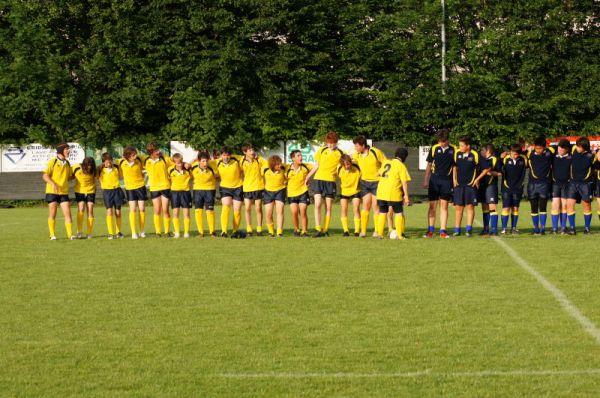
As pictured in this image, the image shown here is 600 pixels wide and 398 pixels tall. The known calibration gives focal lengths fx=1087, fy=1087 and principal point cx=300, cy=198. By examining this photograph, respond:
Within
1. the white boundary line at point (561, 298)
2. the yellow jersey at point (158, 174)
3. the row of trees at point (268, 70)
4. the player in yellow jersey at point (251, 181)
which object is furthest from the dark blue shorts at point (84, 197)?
the row of trees at point (268, 70)

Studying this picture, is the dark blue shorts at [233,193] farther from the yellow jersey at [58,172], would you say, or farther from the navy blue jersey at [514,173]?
the navy blue jersey at [514,173]

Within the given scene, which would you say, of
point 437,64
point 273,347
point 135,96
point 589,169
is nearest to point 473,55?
point 437,64

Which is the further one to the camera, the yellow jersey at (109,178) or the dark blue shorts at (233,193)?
the yellow jersey at (109,178)

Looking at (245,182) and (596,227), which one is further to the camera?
(596,227)

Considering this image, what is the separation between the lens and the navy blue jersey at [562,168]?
62.1 feet

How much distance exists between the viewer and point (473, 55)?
3694 cm

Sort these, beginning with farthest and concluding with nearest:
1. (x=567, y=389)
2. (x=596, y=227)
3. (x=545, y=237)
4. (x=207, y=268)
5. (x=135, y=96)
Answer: (x=135, y=96) < (x=596, y=227) < (x=545, y=237) < (x=207, y=268) < (x=567, y=389)

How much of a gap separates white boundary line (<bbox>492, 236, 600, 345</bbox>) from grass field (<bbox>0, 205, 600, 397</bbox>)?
0.06 metres

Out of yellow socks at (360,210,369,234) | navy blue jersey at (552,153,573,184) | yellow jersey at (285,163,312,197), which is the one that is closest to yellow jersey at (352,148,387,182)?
yellow socks at (360,210,369,234)

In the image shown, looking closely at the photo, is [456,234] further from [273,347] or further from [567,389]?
[567,389]

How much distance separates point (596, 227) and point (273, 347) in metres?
14.0

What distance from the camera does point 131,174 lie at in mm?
19797

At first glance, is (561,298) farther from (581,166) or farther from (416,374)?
(581,166)

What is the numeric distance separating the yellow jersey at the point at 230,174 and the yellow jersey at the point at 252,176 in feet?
0.59
